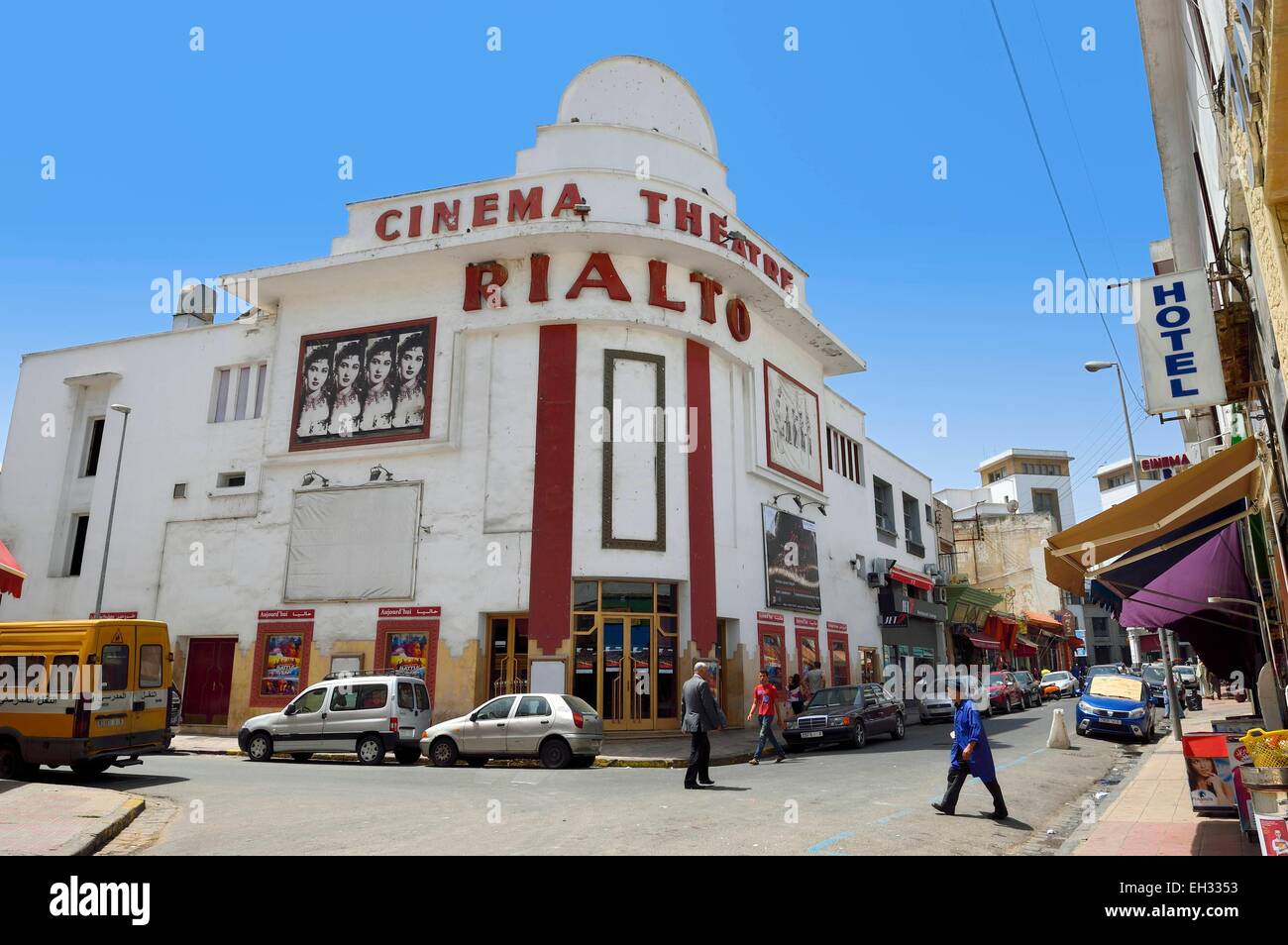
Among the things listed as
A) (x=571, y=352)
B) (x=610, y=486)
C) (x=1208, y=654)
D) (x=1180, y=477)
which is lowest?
(x=1208, y=654)

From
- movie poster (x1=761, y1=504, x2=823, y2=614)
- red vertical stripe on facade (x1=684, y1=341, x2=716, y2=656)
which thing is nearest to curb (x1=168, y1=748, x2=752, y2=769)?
red vertical stripe on facade (x1=684, y1=341, x2=716, y2=656)

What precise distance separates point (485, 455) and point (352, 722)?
798 cm

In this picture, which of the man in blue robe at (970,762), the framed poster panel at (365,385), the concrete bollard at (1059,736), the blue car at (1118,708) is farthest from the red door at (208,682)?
the blue car at (1118,708)

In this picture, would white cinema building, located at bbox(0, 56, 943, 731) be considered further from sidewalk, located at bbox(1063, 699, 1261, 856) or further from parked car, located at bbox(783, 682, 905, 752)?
sidewalk, located at bbox(1063, 699, 1261, 856)

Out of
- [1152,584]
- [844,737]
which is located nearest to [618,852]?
[1152,584]

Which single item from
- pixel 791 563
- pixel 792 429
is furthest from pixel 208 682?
pixel 792 429

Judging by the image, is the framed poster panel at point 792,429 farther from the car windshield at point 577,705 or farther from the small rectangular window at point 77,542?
the small rectangular window at point 77,542

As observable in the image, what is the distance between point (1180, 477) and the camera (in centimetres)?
866

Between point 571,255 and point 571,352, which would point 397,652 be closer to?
point 571,352

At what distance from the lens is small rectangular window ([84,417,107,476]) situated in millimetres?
27516

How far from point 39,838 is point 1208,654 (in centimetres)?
1754

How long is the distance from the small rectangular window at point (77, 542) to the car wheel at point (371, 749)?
53.5ft

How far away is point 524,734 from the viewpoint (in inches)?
611

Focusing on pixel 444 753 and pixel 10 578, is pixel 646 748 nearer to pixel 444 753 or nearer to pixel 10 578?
pixel 444 753
